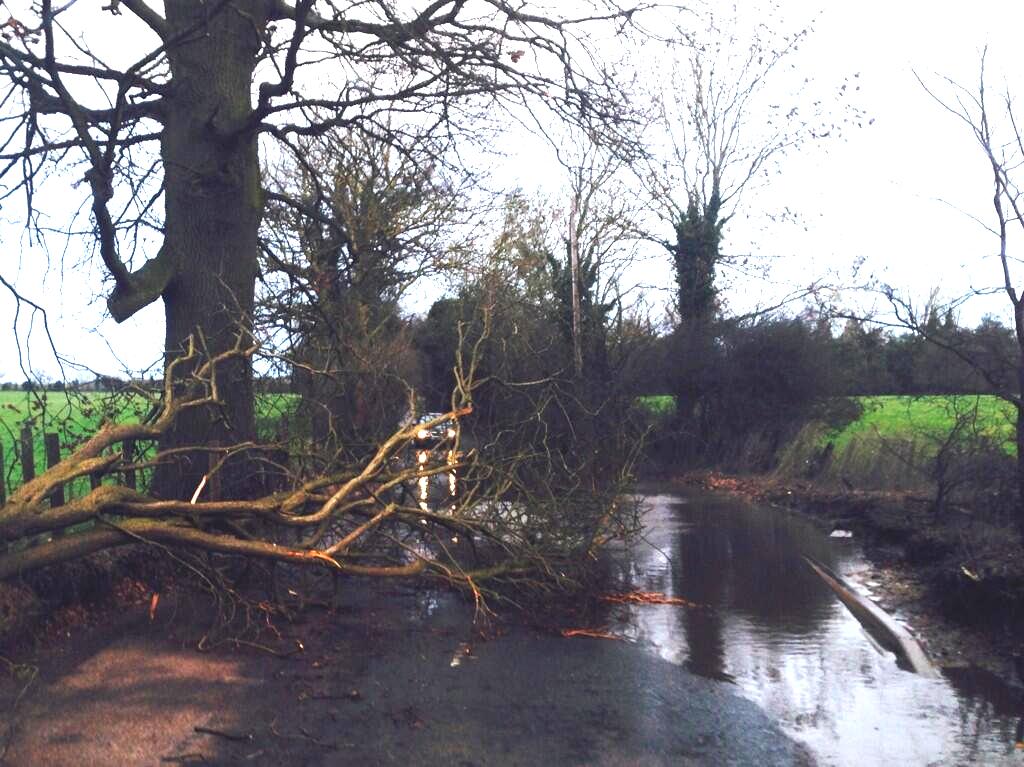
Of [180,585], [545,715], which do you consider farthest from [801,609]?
[180,585]

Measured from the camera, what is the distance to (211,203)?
11.6 m

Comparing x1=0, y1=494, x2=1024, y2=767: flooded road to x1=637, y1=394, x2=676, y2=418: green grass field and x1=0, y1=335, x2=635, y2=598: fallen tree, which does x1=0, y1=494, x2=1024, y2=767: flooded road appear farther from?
x1=637, y1=394, x2=676, y2=418: green grass field

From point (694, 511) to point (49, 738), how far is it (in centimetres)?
1534

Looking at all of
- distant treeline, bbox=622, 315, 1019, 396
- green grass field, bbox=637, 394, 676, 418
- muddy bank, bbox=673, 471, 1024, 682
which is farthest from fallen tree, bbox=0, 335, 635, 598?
green grass field, bbox=637, 394, 676, 418

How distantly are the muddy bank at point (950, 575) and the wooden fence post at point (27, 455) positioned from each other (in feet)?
24.9

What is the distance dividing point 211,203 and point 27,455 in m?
3.09

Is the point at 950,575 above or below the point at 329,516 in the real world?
below

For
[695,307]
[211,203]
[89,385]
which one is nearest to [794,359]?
[695,307]

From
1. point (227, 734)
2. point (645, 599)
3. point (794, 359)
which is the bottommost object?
point (227, 734)

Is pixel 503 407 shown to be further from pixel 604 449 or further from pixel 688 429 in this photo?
pixel 688 429

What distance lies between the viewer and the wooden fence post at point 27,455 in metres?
9.93

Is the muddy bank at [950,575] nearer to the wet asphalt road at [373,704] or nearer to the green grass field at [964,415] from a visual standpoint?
the green grass field at [964,415]

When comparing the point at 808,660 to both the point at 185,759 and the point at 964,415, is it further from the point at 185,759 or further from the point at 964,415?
the point at 964,415

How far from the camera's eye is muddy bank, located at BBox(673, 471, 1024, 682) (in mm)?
10039
